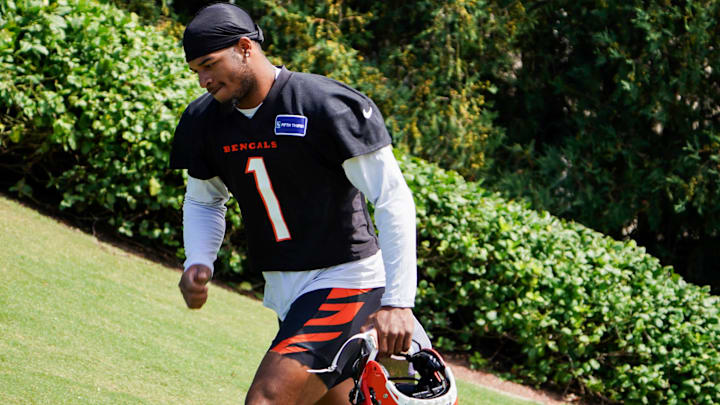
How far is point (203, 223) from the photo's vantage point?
3408 mm

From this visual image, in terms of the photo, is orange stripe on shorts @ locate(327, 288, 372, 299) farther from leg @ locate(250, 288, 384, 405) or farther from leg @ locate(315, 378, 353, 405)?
leg @ locate(315, 378, 353, 405)

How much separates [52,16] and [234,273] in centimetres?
295

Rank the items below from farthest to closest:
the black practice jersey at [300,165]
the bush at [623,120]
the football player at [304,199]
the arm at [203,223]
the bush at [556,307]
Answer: the bush at [623,120] → the bush at [556,307] → the arm at [203,223] → the black practice jersey at [300,165] → the football player at [304,199]

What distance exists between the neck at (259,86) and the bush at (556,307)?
4780 millimetres

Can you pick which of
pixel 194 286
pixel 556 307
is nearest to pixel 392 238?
pixel 194 286

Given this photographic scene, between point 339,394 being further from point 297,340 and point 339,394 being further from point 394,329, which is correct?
point 394,329

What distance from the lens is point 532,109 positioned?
1233cm

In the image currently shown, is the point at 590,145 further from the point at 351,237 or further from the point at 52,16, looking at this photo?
the point at 351,237

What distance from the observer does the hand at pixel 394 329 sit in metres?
2.78

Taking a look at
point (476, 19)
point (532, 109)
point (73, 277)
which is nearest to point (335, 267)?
point (73, 277)

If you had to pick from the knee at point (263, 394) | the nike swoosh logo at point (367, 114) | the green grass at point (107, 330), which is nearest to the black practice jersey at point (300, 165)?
the nike swoosh logo at point (367, 114)

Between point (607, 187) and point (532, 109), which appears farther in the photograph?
point (532, 109)

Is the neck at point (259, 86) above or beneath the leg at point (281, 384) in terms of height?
above

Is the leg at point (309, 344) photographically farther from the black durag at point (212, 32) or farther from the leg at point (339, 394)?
the black durag at point (212, 32)
